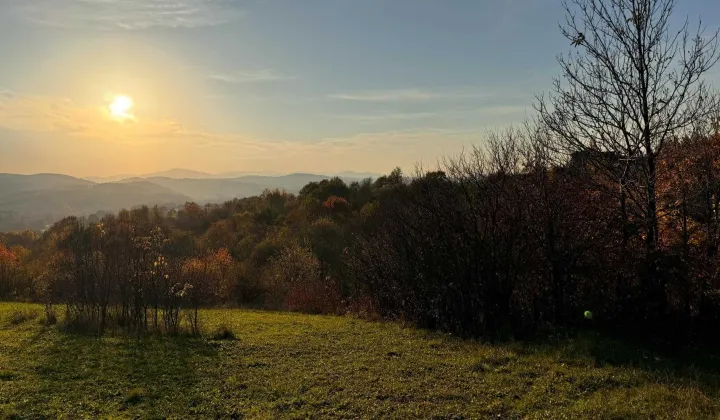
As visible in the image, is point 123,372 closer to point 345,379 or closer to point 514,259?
point 345,379

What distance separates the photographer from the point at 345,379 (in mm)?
9672

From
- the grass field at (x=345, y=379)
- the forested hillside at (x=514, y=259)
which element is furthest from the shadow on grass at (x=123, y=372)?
the forested hillside at (x=514, y=259)

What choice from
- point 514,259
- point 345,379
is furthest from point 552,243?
point 345,379

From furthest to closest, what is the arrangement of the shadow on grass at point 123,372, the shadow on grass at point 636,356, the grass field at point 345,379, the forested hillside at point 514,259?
the forested hillside at point 514,259 < the shadow on grass at point 636,356 < the shadow on grass at point 123,372 < the grass field at point 345,379

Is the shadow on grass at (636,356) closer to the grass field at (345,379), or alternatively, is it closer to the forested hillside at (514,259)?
the grass field at (345,379)

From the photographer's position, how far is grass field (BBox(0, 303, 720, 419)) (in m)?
7.80

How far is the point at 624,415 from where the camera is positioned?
709 cm

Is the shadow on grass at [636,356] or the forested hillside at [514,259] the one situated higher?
the forested hillside at [514,259]

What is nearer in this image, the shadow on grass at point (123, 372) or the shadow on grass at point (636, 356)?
the shadow on grass at point (123, 372)

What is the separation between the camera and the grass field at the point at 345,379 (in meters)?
7.80

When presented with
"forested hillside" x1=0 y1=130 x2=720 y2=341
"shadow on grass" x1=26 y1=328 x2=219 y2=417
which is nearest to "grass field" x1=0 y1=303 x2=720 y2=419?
"shadow on grass" x1=26 y1=328 x2=219 y2=417

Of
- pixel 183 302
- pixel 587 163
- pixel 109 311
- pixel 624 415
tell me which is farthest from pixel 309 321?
pixel 624 415

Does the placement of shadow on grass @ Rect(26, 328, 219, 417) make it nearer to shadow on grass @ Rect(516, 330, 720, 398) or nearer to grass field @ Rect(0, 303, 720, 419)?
grass field @ Rect(0, 303, 720, 419)

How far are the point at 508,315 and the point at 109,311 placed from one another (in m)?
13.5
